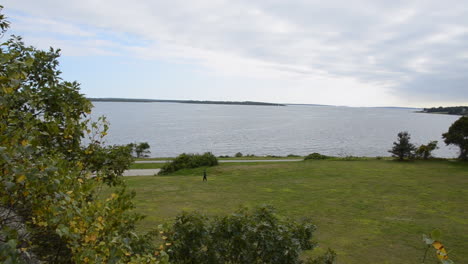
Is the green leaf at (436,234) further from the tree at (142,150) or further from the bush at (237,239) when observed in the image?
the tree at (142,150)

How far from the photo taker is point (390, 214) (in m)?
20.1

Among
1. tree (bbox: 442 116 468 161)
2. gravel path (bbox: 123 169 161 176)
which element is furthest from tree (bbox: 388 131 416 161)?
gravel path (bbox: 123 169 161 176)

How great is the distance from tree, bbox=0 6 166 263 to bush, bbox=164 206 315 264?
3.03 ft

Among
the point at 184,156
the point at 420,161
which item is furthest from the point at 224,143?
the point at 420,161

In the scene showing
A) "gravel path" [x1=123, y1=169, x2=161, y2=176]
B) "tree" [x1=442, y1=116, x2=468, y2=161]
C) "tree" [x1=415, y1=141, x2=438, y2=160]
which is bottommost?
"gravel path" [x1=123, y1=169, x2=161, y2=176]

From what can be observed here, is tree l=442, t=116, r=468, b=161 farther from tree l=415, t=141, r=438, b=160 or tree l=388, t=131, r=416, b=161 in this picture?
tree l=388, t=131, r=416, b=161

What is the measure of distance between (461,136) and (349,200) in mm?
29888

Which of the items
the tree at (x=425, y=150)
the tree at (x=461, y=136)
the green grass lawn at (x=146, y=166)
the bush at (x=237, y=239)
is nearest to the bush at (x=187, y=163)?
the green grass lawn at (x=146, y=166)

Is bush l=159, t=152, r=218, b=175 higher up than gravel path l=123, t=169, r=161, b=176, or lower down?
higher up

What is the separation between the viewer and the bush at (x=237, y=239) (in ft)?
24.4

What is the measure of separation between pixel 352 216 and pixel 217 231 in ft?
47.4

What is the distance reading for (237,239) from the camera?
7738 mm

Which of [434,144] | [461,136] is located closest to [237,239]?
[434,144]

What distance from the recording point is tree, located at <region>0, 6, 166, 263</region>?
8.77ft
